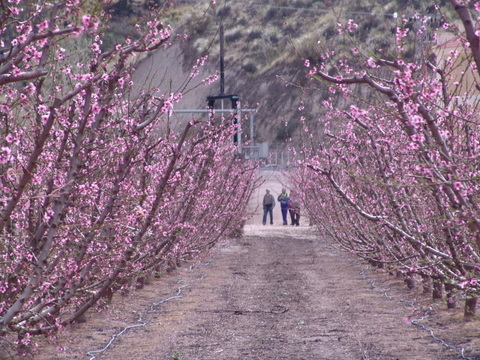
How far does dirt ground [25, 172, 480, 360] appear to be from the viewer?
9641 mm

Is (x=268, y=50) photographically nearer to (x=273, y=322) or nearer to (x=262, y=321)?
(x=262, y=321)

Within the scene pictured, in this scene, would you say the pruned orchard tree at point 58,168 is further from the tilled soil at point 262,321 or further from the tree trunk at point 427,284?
the tree trunk at point 427,284

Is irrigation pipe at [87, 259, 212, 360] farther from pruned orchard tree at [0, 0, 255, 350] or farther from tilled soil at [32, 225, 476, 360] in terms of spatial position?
pruned orchard tree at [0, 0, 255, 350]

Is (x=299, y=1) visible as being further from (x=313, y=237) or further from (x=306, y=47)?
(x=313, y=237)

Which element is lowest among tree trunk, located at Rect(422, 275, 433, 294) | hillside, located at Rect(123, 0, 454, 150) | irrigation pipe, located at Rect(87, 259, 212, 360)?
irrigation pipe, located at Rect(87, 259, 212, 360)

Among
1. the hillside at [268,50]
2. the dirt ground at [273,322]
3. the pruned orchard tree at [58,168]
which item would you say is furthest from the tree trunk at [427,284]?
the hillside at [268,50]

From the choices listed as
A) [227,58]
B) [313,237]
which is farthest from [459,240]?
[227,58]

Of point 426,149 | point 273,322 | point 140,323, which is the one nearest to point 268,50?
point 140,323

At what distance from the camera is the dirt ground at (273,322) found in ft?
31.6

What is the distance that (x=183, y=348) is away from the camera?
391 inches

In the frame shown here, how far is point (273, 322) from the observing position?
11766 mm

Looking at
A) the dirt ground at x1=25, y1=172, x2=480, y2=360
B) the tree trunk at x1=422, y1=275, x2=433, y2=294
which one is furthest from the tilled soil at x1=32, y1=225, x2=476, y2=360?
the tree trunk at x1=422, y1=275, x2=433, y2=294

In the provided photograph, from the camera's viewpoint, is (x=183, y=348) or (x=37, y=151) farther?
(x=183, y=348)

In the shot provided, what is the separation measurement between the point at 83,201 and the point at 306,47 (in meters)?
61.1
